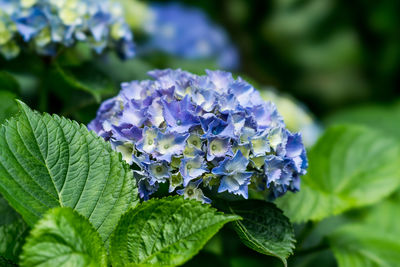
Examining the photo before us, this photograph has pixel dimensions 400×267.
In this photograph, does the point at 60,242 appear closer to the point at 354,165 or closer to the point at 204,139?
the point at 204,139

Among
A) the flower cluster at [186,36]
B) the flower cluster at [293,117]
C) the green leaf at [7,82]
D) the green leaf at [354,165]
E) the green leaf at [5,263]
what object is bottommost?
the green leaf at [5,263]

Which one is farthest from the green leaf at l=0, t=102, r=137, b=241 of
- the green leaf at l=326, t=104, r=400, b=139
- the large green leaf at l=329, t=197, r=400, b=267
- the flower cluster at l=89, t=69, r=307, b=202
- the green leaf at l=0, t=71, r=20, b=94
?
the green leaf at l=326, t=104, r=400, b=139

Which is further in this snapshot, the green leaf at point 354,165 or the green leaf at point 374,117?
the green leaf at point 374,117

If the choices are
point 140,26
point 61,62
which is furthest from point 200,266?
point 140,26

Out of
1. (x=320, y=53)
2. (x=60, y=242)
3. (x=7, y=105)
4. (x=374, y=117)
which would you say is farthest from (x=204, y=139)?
(x=320, y=53)

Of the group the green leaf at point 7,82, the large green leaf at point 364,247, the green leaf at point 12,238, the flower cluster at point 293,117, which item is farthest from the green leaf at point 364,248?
the green leaf at point 7,82

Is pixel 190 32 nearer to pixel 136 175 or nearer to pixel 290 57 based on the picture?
pixel 290 57

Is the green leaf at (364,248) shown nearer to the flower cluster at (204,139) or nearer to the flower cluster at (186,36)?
the flower cluster at (204,139)
